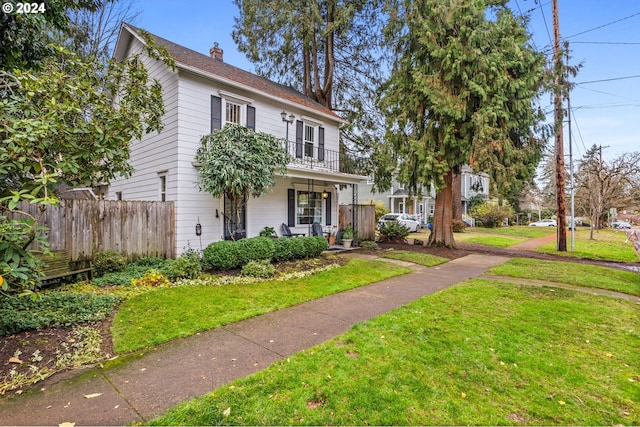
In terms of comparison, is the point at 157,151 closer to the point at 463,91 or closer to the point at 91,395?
the point at 91,395

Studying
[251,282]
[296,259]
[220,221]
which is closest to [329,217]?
[296,259]

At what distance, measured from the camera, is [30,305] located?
4871mm

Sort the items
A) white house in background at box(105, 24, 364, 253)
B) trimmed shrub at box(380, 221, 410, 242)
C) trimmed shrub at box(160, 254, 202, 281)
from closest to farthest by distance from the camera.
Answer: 1. trimmed shrub at box(160, 254, 202, 281)
2. white house in background at box(105, 24, 364, 253)
3. trimmed shrub at box(380, 221, 410, 242)

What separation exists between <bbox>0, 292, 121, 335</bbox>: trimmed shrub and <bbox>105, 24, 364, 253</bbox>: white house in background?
3.76 m

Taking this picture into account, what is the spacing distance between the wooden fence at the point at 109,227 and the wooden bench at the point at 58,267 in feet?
1.05

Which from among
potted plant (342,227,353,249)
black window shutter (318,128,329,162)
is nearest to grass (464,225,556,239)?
potted plant (342,227,353,249)

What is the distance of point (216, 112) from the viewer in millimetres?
9891

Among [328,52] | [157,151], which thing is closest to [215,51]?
[157,151]

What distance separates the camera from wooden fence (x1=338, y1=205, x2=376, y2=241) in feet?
48.5

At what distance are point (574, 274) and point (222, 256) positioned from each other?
33.0 feet

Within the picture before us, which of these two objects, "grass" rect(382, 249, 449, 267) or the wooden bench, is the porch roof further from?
the wooden bench

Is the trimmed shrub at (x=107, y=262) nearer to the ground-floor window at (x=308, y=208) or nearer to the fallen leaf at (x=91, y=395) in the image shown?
the fallen leaf at (x=91, y=395)

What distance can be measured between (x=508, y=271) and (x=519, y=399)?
7.17 meters

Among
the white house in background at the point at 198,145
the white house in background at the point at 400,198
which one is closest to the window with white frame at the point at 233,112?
the white house in background at the point at 198,145
